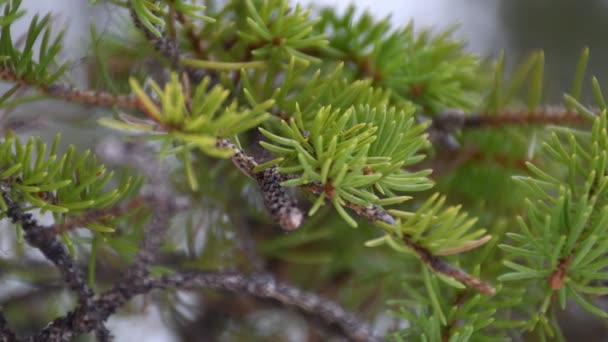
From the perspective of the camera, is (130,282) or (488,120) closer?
(130,282)

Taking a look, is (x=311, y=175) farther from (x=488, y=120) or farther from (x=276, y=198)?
(x=488, y=120)

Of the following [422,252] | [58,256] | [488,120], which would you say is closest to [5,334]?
[58,256]

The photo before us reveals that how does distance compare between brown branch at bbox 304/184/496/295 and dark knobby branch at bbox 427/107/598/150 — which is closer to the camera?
brown branch at bbox 304/184/496/295

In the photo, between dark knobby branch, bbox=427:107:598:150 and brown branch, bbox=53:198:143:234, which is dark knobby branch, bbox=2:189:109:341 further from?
dark knobby branch, bbox=427:107:598:150

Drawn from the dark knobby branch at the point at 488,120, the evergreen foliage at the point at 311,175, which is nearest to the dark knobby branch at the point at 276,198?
the evergreen foliage at the point at 311,175

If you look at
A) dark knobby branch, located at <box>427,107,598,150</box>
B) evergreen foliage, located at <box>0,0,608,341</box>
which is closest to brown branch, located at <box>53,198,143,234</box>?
evergreen foliage, located at <box>0,0,608,341</box>

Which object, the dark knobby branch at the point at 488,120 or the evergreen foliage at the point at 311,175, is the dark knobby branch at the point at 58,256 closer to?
the evergreen foliage at the point at 311,175

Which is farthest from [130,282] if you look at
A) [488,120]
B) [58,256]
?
[488,120]

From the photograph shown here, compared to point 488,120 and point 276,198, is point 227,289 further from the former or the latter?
point 488,120
